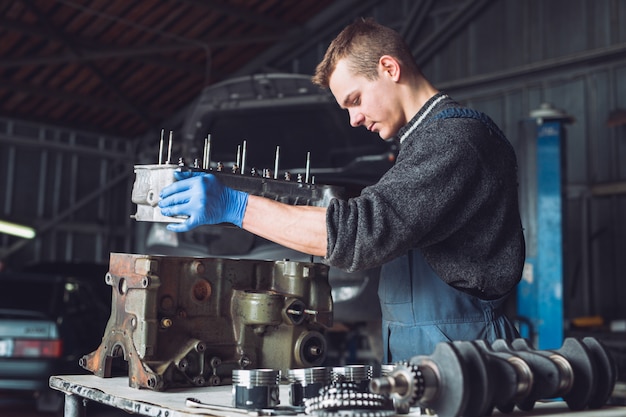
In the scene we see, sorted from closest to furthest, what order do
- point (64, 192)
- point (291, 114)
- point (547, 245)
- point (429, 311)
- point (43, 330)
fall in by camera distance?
1. point (429, 311)
2. point (291, 114)
3. point (43, 330)
4. point (547, 245)
5. point (64, 192)

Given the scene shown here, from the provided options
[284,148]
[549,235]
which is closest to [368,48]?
[284,148]

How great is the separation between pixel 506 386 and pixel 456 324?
49cm

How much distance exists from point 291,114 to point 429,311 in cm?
315

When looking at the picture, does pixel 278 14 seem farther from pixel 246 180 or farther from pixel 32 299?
pixel 246 180

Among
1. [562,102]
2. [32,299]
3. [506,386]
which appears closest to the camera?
[506,386]

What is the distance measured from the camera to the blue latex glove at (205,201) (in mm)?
1870

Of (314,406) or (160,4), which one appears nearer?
(314,406)

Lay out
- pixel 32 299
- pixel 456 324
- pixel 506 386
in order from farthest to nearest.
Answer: pixel 32 299, pixel 456 324, pixel 506 386

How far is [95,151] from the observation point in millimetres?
11016

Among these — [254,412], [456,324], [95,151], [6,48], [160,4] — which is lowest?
[254,412]

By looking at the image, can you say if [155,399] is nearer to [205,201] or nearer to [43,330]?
[205,201]

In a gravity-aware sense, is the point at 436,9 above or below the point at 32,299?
above

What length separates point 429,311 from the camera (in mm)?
2018

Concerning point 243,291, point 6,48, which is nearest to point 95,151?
point 6,48
